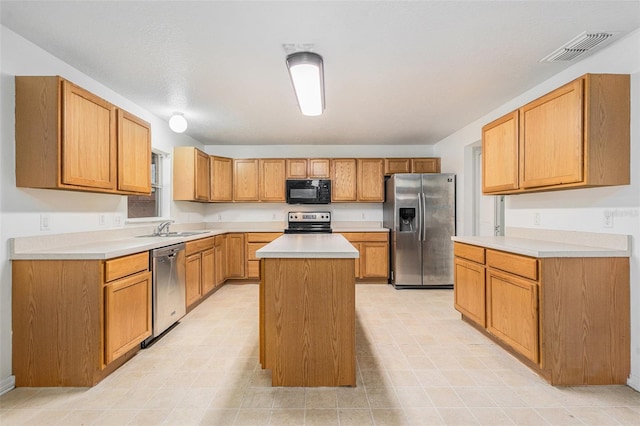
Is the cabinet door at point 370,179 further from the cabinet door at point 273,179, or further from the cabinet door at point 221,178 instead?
the cabinet door at point 221,178

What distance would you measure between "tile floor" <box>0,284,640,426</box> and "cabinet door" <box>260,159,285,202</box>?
2.86 meters

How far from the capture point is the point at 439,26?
6.43 feet

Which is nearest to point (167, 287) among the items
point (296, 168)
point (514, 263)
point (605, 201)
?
point (296, 168)

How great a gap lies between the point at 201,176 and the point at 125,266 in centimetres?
253

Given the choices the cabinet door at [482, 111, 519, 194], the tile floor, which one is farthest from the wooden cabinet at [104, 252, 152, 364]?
the cabinet door at [482, 111, 519, 194]

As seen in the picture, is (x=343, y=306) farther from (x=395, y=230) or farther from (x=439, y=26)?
(x=395, y=230)

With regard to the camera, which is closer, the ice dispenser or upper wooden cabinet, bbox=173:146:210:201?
upper wooden cabinet, bbox=173:146:210:201

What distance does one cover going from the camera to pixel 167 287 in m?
2.99

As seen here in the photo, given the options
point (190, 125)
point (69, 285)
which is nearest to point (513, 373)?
point (69, 285)

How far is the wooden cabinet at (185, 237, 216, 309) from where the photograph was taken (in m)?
3.56

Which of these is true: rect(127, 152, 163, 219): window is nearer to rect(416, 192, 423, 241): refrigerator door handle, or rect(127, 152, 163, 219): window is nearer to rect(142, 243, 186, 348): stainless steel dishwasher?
rect(142, 243, 186, 348): stainless steel dishwasher

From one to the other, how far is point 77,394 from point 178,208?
285 cm

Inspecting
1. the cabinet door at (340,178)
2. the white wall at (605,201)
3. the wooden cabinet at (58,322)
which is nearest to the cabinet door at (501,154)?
the white wall at (605,201)

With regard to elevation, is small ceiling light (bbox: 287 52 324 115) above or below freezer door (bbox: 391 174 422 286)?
above
